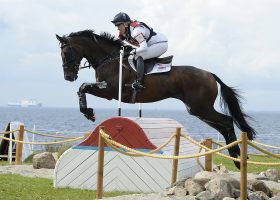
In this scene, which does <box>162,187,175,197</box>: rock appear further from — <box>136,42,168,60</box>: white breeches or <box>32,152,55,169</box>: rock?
<box>32,152,55,169</box>: rock

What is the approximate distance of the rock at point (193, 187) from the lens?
8137 millimetres

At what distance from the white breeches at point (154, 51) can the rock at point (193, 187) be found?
279cm

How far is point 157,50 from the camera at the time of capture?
1040cm

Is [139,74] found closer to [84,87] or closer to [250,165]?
[84,87]

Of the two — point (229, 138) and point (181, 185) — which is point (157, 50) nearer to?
point (229, 138)

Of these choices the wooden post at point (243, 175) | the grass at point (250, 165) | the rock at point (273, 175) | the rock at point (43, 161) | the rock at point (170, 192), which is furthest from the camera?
the grass at point (250, 165)

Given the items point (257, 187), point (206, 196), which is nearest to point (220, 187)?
point (206, 196)

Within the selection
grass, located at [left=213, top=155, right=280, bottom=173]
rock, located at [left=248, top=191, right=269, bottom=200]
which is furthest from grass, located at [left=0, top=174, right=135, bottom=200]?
grass, located at [left=213, top=155, right=280, bottom=173]

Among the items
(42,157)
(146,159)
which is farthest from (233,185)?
(42,157)

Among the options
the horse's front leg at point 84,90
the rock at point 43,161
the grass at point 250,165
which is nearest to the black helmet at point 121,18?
the horse's front leg at point 84,90

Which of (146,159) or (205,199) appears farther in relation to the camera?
(146,159)

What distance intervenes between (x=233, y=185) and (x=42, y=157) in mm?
6788

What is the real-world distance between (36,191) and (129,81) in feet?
8.26

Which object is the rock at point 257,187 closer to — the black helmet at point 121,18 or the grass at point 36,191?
the grass at point 36,191
